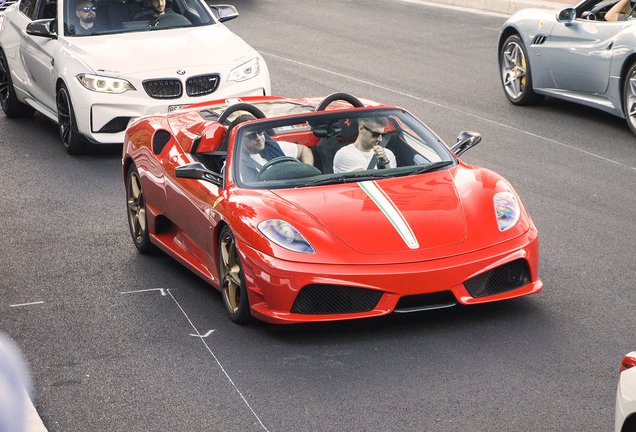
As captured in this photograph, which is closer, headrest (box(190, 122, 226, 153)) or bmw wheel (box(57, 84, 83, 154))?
headrest (box(190, 122, 226, 153))

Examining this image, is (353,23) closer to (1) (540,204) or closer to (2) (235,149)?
(1) (540,204)

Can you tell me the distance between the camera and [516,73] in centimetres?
1306

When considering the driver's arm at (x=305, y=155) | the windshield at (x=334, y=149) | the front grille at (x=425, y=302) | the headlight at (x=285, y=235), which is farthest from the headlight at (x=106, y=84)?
the front grille at (x=425, y=302)

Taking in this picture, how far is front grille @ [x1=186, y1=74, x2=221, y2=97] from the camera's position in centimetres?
1098

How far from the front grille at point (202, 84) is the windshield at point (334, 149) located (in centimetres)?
417

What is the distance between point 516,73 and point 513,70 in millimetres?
72

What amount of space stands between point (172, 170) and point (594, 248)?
3219 millimetres

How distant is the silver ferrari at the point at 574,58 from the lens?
1112 centimetres

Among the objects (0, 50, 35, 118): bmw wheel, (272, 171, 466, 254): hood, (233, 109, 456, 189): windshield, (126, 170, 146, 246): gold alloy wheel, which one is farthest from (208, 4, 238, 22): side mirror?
(272, 171, 466, 254): hood

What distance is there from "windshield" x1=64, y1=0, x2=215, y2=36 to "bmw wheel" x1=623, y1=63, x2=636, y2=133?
4.89 m

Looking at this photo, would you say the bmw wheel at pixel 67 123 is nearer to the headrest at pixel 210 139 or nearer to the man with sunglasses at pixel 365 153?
the headrest at pixel 210 139

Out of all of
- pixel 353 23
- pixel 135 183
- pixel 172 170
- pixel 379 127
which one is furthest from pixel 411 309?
pixel 353 23

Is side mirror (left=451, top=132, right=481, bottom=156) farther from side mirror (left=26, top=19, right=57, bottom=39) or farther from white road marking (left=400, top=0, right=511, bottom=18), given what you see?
white road marking (left=400, top=0, right=511, bottom=18)

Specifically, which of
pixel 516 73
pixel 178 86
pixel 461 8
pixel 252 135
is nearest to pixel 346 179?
pixel 252 135
